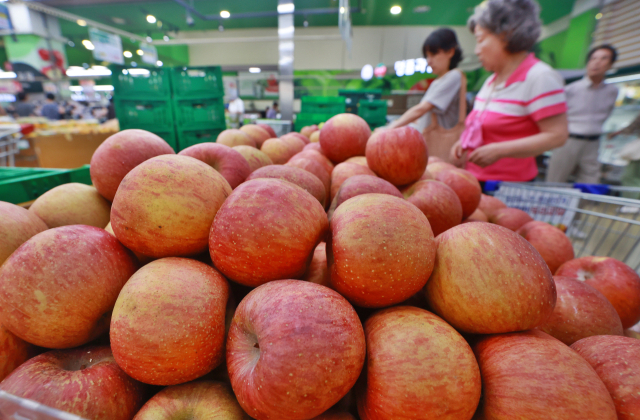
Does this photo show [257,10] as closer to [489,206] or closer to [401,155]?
[489,206]

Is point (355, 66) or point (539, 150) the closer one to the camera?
point (539, 150)

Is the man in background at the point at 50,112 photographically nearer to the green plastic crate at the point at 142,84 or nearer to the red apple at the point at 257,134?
the green plastic crate at the point at 142,84

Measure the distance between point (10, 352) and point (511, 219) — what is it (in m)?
2.09

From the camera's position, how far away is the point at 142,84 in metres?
3.48

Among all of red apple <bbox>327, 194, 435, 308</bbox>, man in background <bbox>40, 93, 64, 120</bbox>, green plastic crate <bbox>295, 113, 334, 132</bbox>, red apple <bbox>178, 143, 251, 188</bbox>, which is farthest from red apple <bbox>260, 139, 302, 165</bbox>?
man in background <bbox>40, 93, 64, 120</bbox>

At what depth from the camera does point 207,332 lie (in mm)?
724

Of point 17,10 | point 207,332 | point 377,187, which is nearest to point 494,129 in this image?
point 377,187

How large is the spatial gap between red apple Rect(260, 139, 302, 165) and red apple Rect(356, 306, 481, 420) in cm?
150

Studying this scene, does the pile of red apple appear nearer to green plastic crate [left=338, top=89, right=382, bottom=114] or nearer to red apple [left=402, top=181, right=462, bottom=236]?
red apple [left=402, top=181, right=462, bottom=236]

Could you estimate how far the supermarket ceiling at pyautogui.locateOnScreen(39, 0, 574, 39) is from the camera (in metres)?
10.8

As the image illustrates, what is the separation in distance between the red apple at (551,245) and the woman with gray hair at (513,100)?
36.8 inches

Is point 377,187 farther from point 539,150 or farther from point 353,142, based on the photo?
point 539,150

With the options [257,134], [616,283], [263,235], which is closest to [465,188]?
[616,283]

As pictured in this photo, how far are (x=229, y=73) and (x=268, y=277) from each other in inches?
697
